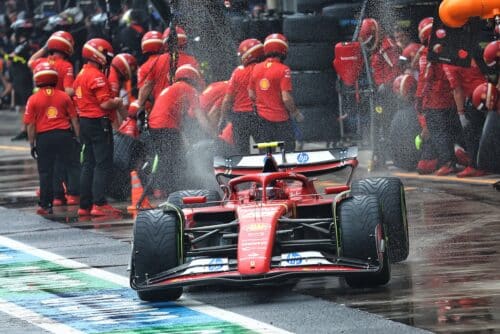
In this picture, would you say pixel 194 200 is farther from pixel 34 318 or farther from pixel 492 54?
pixel 492 54

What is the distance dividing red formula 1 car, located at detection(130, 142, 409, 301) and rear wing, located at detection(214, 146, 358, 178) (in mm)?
392

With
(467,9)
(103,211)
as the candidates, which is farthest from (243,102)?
(467,9)

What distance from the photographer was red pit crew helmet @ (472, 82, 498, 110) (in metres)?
19.8

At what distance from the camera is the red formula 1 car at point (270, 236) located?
37.3ft

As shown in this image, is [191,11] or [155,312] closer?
[155,312]

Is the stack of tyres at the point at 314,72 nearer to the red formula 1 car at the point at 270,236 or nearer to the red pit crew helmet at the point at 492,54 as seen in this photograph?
the red pit crew helmet at the point at 492,54

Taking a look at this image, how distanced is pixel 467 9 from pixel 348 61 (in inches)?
263

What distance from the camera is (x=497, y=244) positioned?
45.7 ft

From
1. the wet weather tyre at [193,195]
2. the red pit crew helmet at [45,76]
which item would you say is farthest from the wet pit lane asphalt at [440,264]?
the red pit crew helmet at [45,76]

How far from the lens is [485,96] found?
19828mm

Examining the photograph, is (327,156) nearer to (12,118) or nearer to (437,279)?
(437,279)

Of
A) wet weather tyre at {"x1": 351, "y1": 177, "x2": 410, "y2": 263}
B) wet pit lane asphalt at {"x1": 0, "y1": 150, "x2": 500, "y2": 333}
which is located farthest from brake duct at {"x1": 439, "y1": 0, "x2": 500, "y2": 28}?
wet weather tyre at {"x1": 351, "y1": 177, "x2": 410, "y2": 263}

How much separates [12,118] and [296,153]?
25.5 m

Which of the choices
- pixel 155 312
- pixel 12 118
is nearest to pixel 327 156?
pixel 155 312
